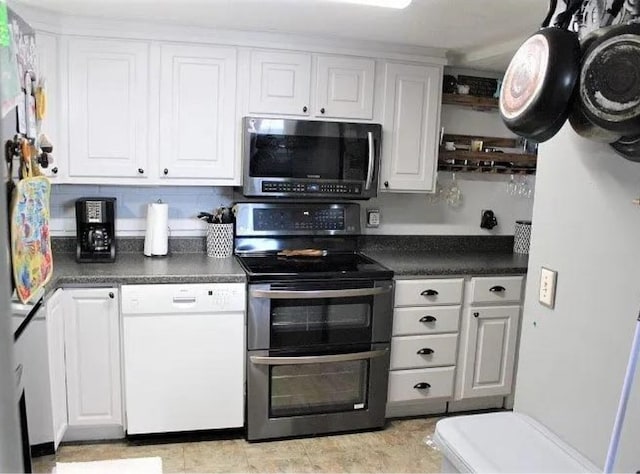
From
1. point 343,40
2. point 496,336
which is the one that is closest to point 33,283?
point 343,40

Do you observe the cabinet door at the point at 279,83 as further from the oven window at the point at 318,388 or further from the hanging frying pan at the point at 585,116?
the hanging frying pan at the point at 585,116

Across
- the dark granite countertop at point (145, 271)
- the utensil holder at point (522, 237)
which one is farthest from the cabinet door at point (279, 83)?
the utensil holder at point (522, 237)

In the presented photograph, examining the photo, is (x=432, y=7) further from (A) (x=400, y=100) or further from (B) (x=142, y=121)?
(B) (x=142, y=121)

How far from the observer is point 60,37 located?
2.74m

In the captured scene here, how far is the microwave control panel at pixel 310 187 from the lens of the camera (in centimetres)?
305

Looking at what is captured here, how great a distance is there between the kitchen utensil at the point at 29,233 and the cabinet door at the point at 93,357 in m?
1.51

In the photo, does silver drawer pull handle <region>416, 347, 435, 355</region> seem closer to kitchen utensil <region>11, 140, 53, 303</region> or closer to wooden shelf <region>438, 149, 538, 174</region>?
wooden shelf <region>438, 149, 538, 174</region>

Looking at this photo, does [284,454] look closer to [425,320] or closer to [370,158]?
[425,320]

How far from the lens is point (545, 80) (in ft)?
4.32

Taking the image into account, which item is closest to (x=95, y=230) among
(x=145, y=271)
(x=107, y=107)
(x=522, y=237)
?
(x=145, y=271)

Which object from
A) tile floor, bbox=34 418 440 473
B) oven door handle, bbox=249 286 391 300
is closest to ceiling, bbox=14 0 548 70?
oven door handle, bbox=249 286 391 300

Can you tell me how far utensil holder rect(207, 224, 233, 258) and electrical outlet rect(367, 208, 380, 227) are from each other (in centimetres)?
94

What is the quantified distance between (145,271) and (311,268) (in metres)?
0.88

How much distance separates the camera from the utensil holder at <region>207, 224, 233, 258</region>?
3166mm
